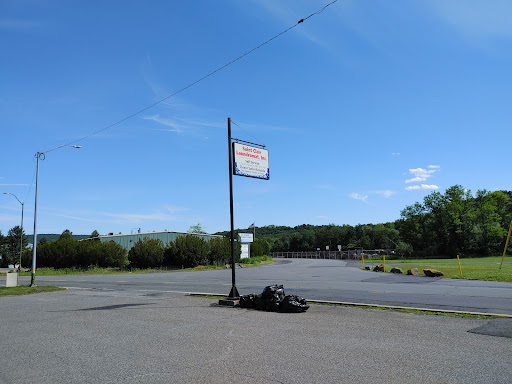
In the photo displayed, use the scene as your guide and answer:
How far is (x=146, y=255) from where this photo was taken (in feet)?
149

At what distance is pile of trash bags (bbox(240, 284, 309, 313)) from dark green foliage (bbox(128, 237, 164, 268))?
35.3 m

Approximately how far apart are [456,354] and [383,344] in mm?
1249

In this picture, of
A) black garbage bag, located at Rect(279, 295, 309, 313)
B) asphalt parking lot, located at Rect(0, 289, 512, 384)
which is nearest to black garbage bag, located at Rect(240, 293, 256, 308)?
asphalt parking lot, located at Rect(0, 289, 512, 384)

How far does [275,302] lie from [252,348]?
15.5 feet

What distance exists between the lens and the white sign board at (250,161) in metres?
14.1

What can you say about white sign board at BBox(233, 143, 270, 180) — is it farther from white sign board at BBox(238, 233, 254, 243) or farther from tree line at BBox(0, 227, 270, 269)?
white sign board at BBox(238, 233, 254, 243)

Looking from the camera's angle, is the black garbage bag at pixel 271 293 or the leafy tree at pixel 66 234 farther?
the leafy tree at pixel 66 234

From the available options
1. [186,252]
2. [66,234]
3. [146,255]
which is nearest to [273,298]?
[186,252]

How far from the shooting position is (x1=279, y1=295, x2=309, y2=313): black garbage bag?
36.6ft

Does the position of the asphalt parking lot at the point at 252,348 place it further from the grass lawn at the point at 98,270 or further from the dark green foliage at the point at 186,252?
the dark green foliage at the point at 186,252

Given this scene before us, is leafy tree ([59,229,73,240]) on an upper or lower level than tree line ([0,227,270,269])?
upper

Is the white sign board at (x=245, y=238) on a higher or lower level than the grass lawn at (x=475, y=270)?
higher

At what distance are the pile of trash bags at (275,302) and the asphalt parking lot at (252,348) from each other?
378 mm

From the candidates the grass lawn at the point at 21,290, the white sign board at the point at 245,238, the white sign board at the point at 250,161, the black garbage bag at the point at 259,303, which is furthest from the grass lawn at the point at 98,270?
the black garbage bag at the point at 259,303
